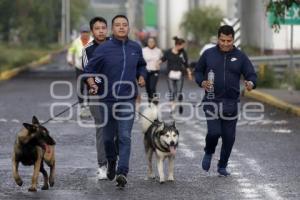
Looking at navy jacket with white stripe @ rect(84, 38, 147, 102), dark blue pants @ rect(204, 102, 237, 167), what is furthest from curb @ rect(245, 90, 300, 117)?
navy jacket with white stripe @ rect(84, 38, 147, 102)

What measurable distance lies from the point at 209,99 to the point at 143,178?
1.21m

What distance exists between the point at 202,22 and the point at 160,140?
4536 cm

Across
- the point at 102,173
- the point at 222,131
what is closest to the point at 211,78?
the point at 222,131

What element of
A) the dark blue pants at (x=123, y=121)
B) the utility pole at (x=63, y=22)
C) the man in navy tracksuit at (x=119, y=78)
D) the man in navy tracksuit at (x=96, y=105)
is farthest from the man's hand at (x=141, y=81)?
the utility pole at (x=63, y=22)

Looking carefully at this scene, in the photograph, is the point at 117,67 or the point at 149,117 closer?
the point at 117,67

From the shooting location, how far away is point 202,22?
184 feet

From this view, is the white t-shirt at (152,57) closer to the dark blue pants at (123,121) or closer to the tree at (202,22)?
the dark blue pants at (123,121)

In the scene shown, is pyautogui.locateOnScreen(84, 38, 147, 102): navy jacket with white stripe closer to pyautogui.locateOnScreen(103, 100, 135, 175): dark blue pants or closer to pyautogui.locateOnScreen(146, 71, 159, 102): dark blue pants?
pyautogui.locateOnScreen(103, 100, 135, 175): dark blue pants

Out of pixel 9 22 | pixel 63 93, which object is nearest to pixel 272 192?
pixel 63 93

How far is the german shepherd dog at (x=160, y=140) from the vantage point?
1095cm

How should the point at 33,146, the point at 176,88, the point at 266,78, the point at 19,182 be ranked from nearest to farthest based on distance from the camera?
the point at 33,146
the point at 19,182
the point at 176,88
the point at 266,78

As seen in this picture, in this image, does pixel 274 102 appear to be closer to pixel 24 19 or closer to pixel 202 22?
pixel 202 22

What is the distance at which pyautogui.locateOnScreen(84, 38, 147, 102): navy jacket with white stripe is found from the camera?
35.8 ft

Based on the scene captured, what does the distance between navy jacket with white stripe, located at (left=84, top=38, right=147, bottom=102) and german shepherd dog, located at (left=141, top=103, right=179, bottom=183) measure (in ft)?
1.72
